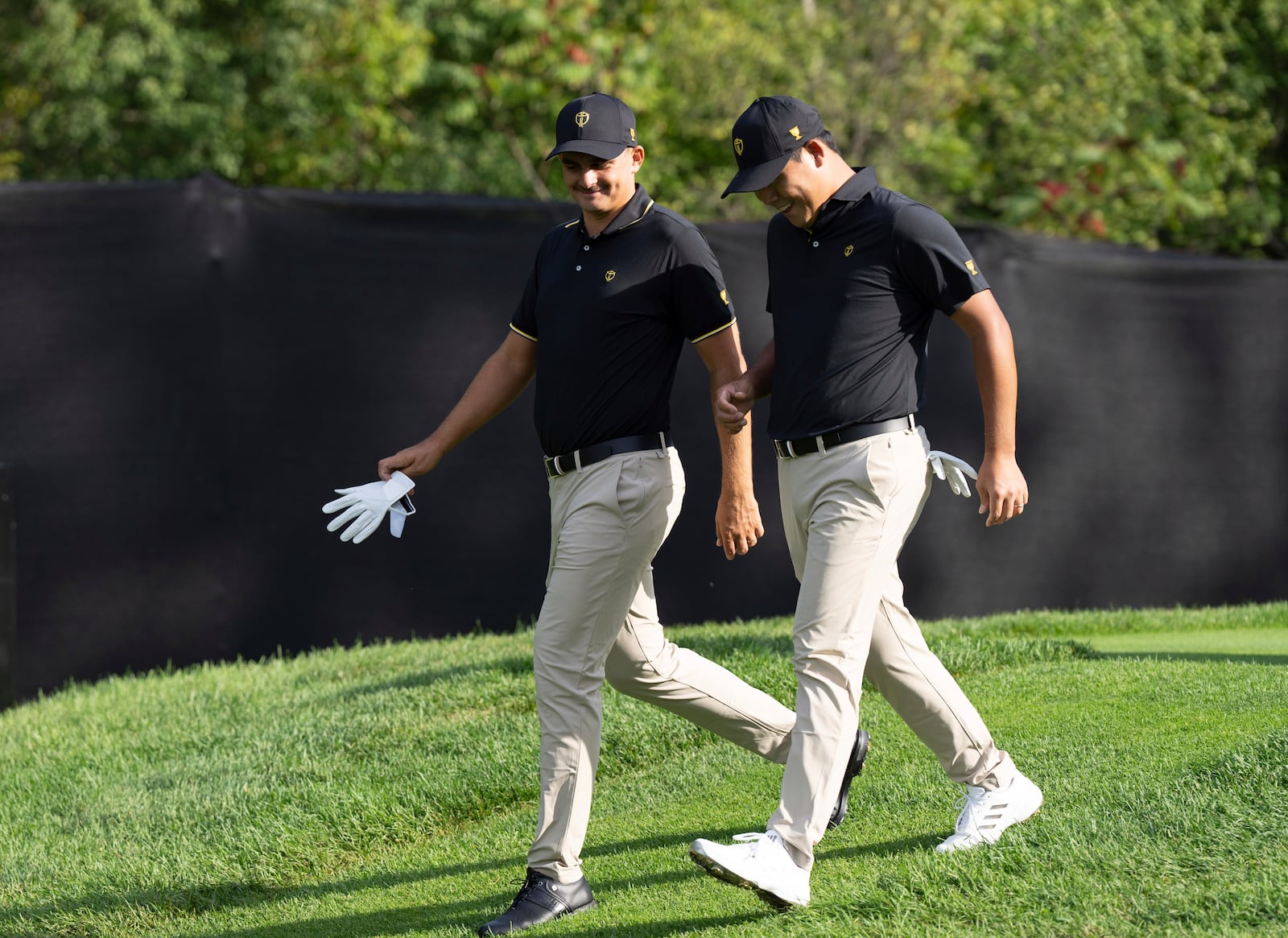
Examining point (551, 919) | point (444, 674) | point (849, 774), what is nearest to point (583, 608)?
point (551, 919)

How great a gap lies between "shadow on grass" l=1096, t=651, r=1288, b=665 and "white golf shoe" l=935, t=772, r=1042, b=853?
2284 mm

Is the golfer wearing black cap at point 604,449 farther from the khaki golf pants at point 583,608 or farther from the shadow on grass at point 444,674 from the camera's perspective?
the shadow on grass at point 444,674

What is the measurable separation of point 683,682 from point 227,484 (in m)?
4.01

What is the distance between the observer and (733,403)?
3.76m

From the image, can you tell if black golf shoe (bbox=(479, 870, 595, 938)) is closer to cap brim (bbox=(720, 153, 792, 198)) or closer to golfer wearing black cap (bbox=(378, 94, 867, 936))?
golfer wearing black cap (bbox=(378, 94, 867, 936))

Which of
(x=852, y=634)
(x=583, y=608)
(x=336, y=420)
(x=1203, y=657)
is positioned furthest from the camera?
(x=336, y=420)

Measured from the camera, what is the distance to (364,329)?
7.57m

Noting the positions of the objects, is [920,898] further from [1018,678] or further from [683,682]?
[1018,678]

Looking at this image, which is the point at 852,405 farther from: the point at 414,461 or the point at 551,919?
the point at 551,919

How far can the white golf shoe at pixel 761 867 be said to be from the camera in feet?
10.4

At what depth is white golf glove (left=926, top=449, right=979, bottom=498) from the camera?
3.69 metres

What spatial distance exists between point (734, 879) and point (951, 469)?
3.96 feet

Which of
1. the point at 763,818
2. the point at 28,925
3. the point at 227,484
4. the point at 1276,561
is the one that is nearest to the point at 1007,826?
the point at 763,818

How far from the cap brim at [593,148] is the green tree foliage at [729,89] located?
10655 mm
